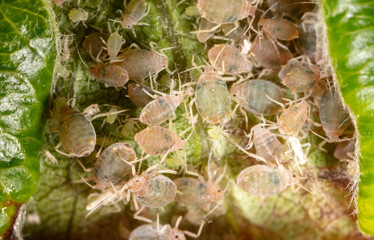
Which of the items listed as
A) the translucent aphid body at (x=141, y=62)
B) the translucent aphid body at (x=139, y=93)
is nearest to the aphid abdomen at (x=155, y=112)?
the translucent aphid body at (x=139, y=93)

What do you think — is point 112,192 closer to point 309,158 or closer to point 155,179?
point 155,179

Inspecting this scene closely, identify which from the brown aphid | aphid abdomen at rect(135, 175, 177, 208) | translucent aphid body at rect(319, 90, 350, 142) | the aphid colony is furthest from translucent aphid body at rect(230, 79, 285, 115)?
the brown aphid

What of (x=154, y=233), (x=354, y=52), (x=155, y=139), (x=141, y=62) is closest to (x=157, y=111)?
(x=155, y=139)

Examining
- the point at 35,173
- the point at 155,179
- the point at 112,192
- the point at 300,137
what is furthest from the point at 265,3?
the point at 35,173

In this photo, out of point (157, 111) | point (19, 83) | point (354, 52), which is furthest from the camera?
point (157, 111)

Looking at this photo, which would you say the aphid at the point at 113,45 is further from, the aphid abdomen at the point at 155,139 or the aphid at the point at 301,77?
the aphid at the point at 301,77

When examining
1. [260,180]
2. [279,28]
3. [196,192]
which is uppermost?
[279,28]

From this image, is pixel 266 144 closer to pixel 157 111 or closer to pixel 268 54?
pixel 268 54
